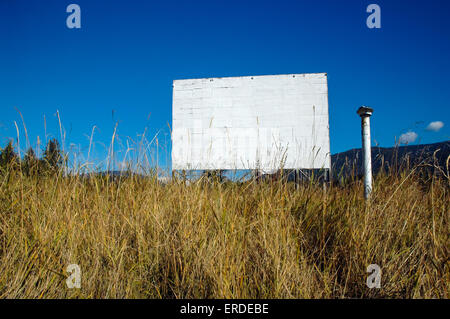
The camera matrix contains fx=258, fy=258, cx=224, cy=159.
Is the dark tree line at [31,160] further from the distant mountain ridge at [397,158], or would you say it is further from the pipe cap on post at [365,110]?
the pipe cap on post at [365,110]

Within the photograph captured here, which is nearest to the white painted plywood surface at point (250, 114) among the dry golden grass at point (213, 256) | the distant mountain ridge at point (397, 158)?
the distant mountain ridge at point (397, 158)

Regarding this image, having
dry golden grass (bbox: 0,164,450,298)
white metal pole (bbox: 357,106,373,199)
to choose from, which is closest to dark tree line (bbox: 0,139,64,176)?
dry golden grass (bbox: 0,164,450,298)

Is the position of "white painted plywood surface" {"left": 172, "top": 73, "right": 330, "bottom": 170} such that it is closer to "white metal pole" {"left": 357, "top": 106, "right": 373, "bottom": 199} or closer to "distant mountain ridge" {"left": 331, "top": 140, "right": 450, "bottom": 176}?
"distant mountain ridge" {"left": 331, "top": 140, "right": 450, "bottom": 176}

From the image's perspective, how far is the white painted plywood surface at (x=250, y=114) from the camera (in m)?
10.0

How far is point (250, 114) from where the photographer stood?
10.5 m

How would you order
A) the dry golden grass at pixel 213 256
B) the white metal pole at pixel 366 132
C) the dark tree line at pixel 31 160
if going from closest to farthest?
the dry golden grass at pixel 213 256
the dark tree line at pixel 31 160
the white metal pole at pixel 366 132

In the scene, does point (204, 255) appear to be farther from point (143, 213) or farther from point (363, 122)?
point (363, 122)

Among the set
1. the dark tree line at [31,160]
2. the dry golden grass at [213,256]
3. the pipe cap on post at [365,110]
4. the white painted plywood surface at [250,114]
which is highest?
the white painted plywood surface at [250,114]

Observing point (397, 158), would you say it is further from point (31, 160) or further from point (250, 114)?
point (250, 114)

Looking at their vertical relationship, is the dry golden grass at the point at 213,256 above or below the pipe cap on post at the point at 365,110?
below
